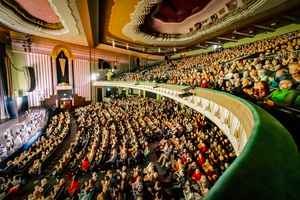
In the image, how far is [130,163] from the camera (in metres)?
7.21

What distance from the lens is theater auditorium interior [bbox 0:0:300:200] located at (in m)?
2.19

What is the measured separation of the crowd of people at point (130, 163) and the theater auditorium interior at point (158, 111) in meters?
0.04

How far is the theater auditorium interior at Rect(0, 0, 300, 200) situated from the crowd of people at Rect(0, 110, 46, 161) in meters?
0.09

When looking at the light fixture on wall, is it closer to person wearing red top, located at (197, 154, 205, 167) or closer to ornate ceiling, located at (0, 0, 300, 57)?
ornate ceiling, located at (0, 0, 300, 57)

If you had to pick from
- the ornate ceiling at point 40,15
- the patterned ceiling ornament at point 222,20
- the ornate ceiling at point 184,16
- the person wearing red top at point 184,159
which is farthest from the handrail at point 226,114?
the ornate ceiling at point 40,15

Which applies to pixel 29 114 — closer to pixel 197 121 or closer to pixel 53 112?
pixel 53 112

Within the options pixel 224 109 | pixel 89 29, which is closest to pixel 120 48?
pixel 89 29

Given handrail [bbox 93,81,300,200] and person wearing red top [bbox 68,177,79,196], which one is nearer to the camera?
handrail [bbox 93,81,300,200]

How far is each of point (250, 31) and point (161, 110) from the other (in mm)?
7235

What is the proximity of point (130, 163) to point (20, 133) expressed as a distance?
692cm

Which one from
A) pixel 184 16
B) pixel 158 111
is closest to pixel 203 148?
pixel 158 111

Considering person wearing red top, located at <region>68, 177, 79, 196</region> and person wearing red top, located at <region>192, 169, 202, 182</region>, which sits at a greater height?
person wearing red top, located at <region>192, 169, 202, 182</region>

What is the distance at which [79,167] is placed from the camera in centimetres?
682

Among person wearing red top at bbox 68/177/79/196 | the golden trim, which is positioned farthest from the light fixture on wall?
person wearing red top at bbox 68/177/79/196
